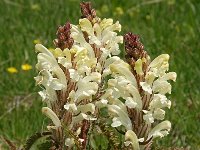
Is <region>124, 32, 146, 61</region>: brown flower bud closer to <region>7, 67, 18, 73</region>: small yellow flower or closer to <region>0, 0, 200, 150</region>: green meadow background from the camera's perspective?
<region>0, 0, 200, 150</region>: green meadow background

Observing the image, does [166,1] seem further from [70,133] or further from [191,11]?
[70,133]

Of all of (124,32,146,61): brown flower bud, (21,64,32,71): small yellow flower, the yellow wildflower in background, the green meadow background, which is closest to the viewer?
(124,32,146,61): brown flower bud

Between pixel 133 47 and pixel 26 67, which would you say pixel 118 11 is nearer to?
pixel 26 67

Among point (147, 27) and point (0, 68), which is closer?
point (0, 68)

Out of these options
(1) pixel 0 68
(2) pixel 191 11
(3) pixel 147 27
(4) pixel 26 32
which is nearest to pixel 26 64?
(1) pixel 0 68

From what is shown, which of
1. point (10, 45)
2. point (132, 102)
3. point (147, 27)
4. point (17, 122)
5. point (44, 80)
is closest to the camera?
point (132, 102)

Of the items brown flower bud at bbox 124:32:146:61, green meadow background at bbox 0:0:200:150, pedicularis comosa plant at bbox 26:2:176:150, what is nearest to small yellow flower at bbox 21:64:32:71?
green meadow background at bbox 0:0:200:150

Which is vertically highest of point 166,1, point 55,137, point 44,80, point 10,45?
point 166,1

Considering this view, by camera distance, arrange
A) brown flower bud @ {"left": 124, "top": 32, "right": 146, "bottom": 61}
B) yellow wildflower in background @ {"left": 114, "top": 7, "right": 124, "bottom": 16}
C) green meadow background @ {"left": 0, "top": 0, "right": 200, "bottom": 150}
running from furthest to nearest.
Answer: yellow wildflower in background @ {"left": 114, "top": 7, "right": 124, "bottom": 16} < green meadow background @ {"left": 0, "top": 0, "right": 200, "bottom": 150} < brown flower bud @ {"left": 124, "top": 32, "right": 146, "bottom": 61}
